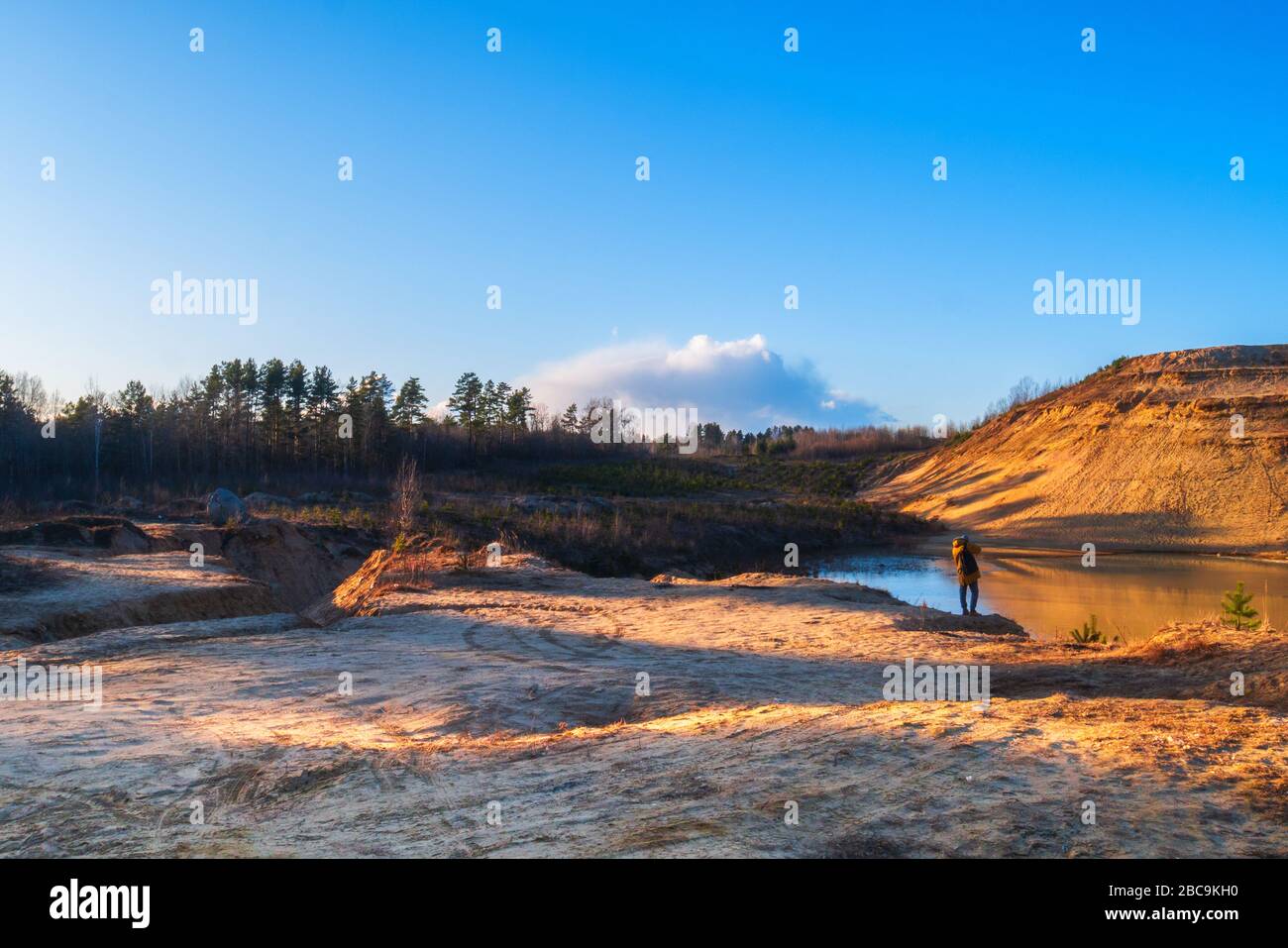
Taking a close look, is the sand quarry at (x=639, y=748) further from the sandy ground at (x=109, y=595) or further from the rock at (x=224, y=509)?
the rock at (x=224, y=509)

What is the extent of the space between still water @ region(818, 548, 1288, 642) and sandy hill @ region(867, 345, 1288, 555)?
5408 mm

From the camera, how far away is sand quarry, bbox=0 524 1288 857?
444cm

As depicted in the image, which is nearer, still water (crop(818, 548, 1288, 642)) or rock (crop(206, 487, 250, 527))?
still water (crop(818, 548, 1288, 642))

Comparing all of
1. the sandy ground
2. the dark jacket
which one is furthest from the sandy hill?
the sandy ground

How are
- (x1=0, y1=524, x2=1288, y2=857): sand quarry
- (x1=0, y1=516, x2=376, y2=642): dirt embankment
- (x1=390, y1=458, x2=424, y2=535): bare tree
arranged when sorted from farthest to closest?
(x1=390, y1=458, x2=424, y2=535): bare tree, (x1=0, y1=516, x2=376, y2=642): dirt embankment, (x1=0, y1=524, x2=1288, y2=857): sand quarry

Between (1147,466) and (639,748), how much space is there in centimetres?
4761

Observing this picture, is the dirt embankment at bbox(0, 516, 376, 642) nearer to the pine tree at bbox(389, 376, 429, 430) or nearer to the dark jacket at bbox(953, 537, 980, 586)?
the dark jacket at bbox(953, 537, 980, 586)

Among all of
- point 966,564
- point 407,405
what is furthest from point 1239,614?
point 407,405

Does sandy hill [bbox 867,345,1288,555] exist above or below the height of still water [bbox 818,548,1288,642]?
above

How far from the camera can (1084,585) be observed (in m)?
27.6

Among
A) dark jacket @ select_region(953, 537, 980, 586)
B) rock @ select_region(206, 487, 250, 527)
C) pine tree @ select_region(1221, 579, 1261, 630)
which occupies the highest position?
rock @ select_region(206, 487, 250, 527)

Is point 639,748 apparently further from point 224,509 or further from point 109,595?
point 224,509
